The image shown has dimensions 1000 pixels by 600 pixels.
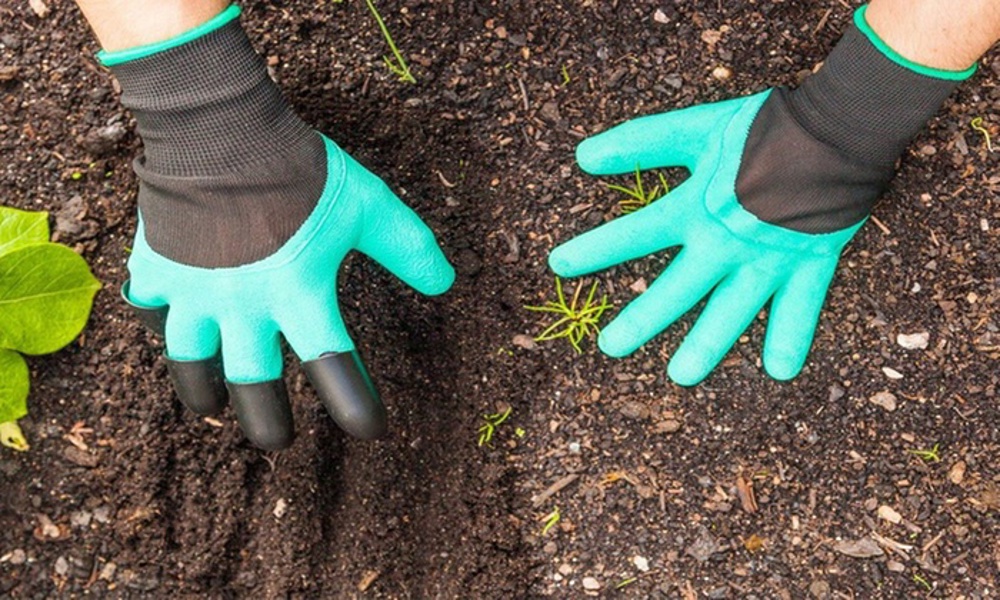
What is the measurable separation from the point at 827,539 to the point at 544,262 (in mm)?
624

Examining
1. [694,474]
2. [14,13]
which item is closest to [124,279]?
[14,13]

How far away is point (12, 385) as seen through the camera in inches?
66.9

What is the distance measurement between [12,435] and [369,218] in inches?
27.4

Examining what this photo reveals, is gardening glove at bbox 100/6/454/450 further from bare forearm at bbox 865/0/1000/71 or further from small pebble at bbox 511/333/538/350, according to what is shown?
bare forearm at bbox 865/0/1000/71

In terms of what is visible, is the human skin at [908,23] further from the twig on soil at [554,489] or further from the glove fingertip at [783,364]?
the twig on soil at [554,489]

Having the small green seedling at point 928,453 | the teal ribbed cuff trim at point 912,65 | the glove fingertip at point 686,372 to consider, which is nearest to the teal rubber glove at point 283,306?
the glove fingertip at point 686,372

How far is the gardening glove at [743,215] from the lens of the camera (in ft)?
5.38

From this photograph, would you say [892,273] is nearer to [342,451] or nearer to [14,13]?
[342,451]

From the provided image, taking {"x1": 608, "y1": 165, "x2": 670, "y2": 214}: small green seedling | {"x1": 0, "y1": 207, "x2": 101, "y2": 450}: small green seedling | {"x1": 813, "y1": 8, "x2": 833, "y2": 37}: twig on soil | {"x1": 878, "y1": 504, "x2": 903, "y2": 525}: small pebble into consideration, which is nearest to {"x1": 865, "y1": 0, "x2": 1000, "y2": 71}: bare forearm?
{"x1": 813, "y1": 8, "x2": 833, "y2": 37}: twig on soil

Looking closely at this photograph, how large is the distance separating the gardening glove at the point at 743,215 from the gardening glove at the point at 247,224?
38cm

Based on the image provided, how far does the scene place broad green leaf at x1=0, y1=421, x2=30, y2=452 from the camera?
68.6 inches

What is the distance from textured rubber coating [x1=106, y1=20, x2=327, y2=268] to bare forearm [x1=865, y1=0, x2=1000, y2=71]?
0.85 metres

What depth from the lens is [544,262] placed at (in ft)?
5.79

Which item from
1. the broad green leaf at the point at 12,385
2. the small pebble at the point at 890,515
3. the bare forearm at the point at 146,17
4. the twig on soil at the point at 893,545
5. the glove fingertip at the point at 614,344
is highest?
the bare forearm at the point at 146,17
